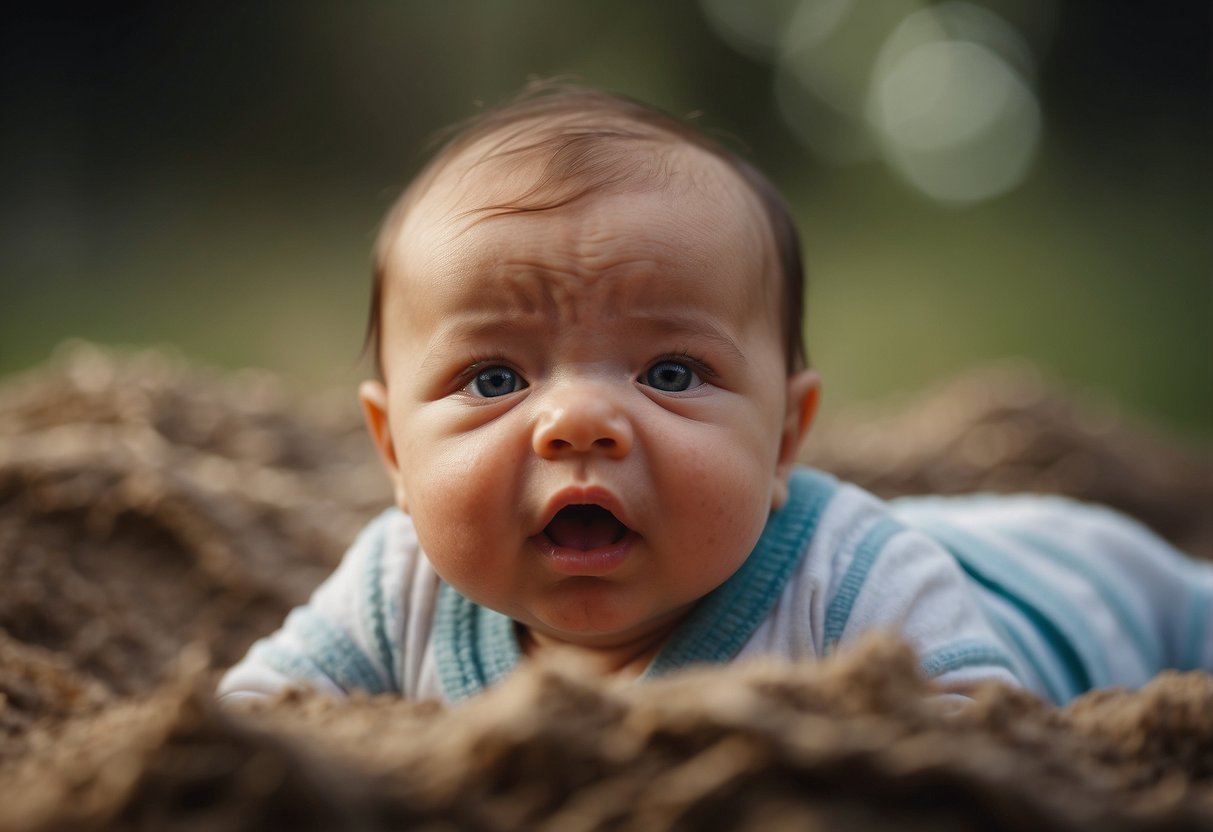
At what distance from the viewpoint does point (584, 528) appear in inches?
28.3

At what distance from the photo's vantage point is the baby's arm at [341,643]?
868 millimetres

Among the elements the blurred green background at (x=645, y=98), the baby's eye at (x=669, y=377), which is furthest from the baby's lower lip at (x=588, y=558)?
the blurred green background at (x=645, y=98)

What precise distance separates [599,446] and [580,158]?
211 millimetres

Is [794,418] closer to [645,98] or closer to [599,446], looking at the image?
[599,446]

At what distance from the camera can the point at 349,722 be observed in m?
0.57

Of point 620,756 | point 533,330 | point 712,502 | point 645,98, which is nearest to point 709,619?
point 712,502

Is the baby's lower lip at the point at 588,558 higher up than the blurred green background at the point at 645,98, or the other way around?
the blurred green background at the point at 645,98

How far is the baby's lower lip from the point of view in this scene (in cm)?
70

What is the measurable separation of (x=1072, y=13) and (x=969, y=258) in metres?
1.02

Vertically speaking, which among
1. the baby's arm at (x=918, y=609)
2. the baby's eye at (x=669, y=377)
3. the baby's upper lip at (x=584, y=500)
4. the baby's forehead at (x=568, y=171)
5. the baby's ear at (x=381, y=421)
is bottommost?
the baby's arm at (x=918, y=609)

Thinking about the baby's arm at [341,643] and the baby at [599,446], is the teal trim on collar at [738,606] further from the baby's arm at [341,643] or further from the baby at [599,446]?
the baby's arm at [341,643]

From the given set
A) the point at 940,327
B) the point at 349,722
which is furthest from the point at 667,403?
the point at 940,327

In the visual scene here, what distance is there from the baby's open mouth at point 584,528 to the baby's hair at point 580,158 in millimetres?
203

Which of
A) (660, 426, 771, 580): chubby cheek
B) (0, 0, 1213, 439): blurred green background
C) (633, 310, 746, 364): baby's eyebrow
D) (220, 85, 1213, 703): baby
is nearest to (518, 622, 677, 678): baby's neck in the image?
(220, 85, 1213, 703): baby
